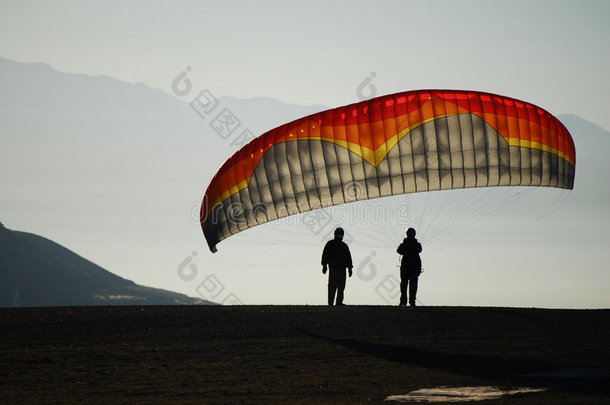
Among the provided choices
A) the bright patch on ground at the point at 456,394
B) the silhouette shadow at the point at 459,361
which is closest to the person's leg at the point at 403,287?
the silhouette shadow at the point at 459,361

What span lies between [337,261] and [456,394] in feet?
33.5

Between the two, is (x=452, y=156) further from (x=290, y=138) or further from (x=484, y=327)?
(x=484, y=327)

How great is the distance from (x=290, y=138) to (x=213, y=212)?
3464 mm

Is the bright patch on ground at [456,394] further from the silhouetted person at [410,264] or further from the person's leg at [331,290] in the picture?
the person's leg at [331,290]

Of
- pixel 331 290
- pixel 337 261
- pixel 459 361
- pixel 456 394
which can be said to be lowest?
pixel 456 394

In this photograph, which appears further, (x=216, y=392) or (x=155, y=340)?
(x=155, y=340)

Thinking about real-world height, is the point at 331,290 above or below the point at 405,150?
below

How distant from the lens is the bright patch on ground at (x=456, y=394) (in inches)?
550

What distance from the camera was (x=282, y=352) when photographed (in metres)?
18.2

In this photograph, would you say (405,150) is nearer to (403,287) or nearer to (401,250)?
(401,250)

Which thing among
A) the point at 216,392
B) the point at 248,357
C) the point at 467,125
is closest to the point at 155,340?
the point at 248,357

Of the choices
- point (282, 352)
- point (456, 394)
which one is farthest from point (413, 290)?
point (456, 394)

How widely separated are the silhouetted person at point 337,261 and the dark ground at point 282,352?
1708 mm

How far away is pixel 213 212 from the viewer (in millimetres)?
27297
